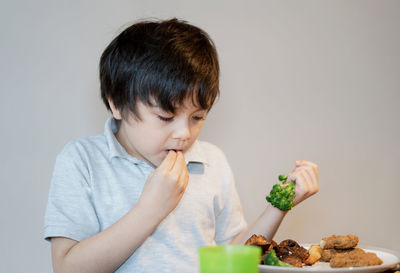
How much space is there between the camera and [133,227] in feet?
3.22

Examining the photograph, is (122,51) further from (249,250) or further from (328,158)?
(328,158)

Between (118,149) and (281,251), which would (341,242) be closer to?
(281,251)

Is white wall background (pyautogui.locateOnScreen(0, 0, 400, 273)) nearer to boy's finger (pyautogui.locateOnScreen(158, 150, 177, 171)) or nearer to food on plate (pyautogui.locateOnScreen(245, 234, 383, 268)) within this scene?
boy's finger (pyautogui.locateOnScreen(158, 150, 177, 171))

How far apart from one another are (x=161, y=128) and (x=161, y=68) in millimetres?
136

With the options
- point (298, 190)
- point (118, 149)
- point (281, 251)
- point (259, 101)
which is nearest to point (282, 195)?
point (298, 190)

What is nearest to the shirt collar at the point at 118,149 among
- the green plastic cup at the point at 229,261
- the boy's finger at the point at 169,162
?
the boy's finger at the point at 169,162

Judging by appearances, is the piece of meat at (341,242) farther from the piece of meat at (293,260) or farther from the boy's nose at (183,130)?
the boy's nose at (183,130)

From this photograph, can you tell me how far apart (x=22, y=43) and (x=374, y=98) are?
1426 millimetres

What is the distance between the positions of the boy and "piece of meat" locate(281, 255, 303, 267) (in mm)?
276

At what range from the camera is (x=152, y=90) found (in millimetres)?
1065

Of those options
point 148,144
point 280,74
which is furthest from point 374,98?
point 148,144

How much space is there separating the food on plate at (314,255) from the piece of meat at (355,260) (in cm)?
6

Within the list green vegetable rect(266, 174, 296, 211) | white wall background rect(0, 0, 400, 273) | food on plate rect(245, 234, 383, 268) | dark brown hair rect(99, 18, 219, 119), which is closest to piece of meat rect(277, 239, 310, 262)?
food on plate rect(245, 234, 383, 268)

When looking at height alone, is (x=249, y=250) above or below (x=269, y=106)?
below
